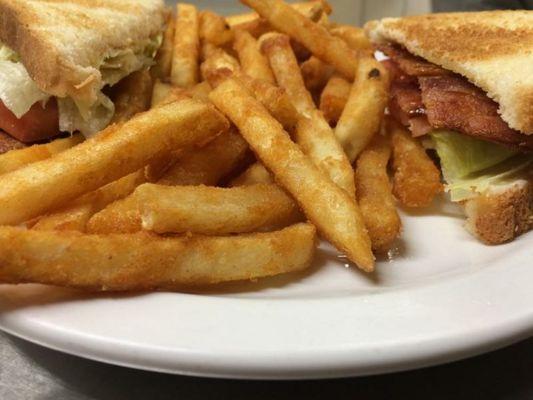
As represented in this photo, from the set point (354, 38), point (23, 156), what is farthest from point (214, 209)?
point (354, 38)

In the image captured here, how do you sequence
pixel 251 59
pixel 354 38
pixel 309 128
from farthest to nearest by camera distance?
pixel 354 38, pixel 251 59, pixel 309 128

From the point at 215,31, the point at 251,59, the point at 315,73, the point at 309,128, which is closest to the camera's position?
the point at 309,128

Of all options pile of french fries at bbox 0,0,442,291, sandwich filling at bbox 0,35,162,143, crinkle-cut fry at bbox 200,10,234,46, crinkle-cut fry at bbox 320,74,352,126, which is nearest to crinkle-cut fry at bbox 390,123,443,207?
pile of french fries at bbox 0,0,442,291

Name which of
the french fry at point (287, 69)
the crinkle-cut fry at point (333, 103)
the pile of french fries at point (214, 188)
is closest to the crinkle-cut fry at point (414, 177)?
the pile of french fries at point (214, 188)

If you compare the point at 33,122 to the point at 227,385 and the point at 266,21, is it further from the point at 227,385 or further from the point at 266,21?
the point at 227,385

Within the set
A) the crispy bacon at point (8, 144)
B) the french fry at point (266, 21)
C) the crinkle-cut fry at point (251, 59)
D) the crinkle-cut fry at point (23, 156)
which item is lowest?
the crispy bacon at point (8, 144)

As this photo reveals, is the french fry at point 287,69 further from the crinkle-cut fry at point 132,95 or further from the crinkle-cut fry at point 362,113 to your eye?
the crinkle-cut fry at point 132,95
